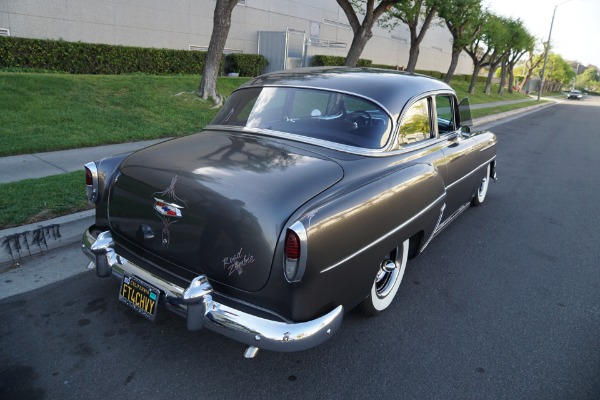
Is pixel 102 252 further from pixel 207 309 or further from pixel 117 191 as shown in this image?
pixel 207 309

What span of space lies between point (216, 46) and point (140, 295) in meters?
8.73

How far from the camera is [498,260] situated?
4195 mm

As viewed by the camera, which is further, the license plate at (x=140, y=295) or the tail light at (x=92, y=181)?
the tail light at (x=92, y=181)

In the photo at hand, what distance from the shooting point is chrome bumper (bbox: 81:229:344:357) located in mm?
2107

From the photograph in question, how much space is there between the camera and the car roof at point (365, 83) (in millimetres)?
3271

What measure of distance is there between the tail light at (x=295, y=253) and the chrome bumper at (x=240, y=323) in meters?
0.26

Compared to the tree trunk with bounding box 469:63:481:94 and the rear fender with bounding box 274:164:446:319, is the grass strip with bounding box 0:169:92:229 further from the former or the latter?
the tree trunk with bounding box 469:63:481:94

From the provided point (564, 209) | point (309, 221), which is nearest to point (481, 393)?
point (309, 221)

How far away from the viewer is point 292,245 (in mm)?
2084

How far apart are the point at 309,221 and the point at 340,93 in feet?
4.97

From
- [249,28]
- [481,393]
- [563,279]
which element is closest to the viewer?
[481,393]

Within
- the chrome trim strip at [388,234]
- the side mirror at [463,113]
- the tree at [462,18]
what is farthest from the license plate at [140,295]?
the tree at [462,18]

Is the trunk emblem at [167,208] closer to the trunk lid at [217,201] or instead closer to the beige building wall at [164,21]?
the trunk lid at [217,201]

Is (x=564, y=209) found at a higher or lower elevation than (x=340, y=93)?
lower
